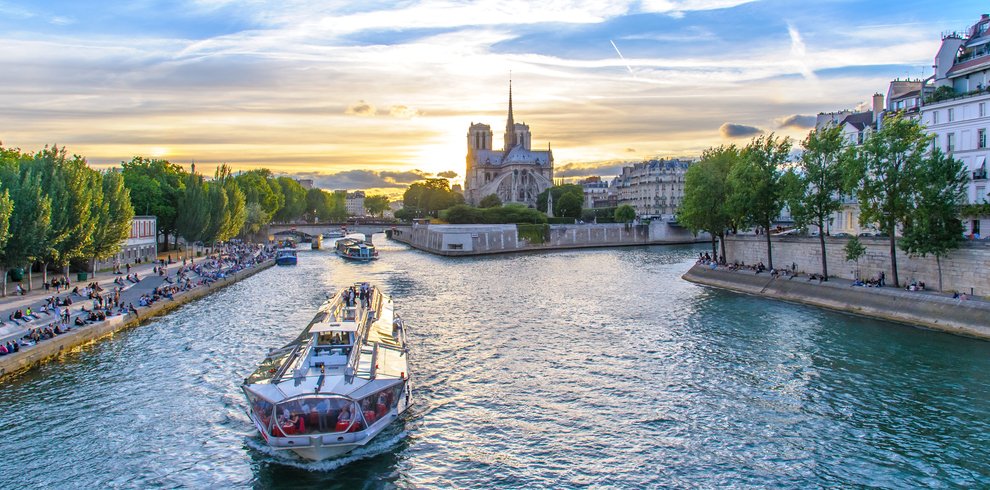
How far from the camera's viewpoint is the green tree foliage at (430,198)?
160m

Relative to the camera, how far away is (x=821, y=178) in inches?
1770

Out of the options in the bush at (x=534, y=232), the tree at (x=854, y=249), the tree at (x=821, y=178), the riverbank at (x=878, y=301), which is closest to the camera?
the riverbank at (x=878, y=301)

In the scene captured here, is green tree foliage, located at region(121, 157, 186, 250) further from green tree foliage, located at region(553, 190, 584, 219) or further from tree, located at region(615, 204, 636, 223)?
green tree foliage, located at region(553, 190, 584, 219)

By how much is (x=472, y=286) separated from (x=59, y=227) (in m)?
28.1

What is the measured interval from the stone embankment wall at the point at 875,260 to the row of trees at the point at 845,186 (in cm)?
92

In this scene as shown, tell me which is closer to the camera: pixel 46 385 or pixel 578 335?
pixel 46 385

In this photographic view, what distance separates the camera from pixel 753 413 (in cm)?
2211

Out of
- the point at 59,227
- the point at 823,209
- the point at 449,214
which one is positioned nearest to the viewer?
the point at 59,227

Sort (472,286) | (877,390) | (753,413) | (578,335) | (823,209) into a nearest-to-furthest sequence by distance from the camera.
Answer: (753,413), (877,390), (578,335), (823,209), (472,286)

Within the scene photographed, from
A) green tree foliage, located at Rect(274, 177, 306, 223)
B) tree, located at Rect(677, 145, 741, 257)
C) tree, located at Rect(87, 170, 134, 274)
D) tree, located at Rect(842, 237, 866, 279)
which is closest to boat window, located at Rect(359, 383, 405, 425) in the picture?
tree, located at Rect(842, 237, 866, 279)

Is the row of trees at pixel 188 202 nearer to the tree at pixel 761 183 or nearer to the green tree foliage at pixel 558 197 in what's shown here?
the tree at pixel 761 183

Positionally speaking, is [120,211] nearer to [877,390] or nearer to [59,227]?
[59,227]

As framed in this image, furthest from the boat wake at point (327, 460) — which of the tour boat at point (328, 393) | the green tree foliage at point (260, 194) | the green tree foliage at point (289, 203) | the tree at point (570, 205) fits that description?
the green tree foliage at point (289, 203)

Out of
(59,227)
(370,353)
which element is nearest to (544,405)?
(370,353)
